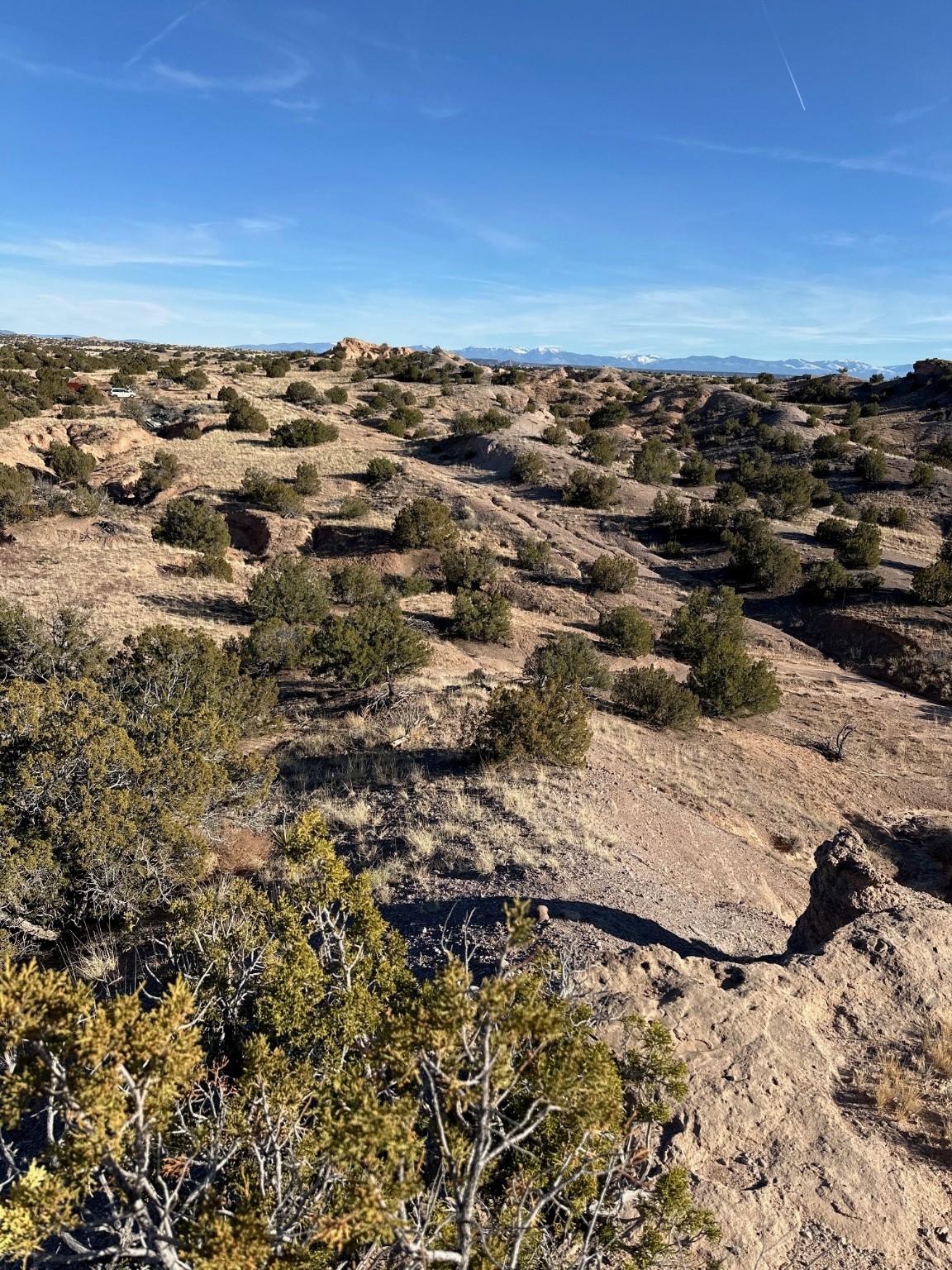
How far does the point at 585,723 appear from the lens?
11195 millimetres

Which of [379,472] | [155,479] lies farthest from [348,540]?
[155,479]

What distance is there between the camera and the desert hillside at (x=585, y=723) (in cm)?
497

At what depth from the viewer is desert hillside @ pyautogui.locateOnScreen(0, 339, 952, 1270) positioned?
196 inches

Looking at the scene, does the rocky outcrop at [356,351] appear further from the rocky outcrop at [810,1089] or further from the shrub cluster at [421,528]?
the rocky outcrop at [810,1089]

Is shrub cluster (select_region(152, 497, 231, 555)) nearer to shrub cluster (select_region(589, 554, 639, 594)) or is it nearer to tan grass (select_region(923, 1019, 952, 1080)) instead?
shrub cluster (select_region(589, 554, 639, 594))

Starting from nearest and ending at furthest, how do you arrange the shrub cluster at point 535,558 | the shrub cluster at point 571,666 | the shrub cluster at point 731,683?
the shrub cluster at point 571,666
the shrub cluster at point 731,683
the shrub cluster at point 535,558

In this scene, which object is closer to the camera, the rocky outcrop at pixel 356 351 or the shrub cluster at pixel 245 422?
the shrub cluster at pixel 245 422

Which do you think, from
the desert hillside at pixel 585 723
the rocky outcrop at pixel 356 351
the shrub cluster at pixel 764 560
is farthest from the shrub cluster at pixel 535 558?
the rocky outcrop at pixel 356 351

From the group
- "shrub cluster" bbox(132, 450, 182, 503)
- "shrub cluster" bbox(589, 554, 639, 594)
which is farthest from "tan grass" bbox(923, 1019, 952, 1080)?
"shrub cluster" bbox(132, 450, 182, 503)

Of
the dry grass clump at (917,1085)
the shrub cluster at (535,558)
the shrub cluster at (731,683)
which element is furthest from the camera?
the shrub cluster at (535,558)

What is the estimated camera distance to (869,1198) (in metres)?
4.07

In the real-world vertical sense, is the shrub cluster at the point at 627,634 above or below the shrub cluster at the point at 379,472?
below

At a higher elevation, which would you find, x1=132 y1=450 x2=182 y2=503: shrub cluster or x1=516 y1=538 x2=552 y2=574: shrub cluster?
x1=132 y1=450 x2=182 y2=503: shrub cluster

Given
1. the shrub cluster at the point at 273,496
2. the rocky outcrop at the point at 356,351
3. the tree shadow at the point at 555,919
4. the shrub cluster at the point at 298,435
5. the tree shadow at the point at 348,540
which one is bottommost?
the tree shadow at the point at 555,919
